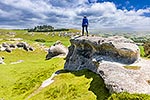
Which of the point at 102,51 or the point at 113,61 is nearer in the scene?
the point at 113,61

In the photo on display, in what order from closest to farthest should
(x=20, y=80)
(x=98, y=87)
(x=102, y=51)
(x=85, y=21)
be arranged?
(x=98, y=87) → (x=102, y=51) → (x=85, y=21) → (x=20, y=80)

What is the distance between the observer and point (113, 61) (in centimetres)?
3675

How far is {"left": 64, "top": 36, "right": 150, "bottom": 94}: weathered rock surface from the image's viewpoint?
28.1 metres

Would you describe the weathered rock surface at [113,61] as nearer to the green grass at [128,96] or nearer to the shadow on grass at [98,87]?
the shadow on grass at [98,87]

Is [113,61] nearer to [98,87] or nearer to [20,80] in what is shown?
[98,87]

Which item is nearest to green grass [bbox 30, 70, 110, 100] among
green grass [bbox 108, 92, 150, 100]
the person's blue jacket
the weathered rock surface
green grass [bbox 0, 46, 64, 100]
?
the weathered rock surface

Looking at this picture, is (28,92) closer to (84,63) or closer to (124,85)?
(84,63)

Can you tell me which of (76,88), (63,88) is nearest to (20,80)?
(63,88)

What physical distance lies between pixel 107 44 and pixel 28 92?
16.0 metres

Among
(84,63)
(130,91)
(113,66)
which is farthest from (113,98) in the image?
(84,63)

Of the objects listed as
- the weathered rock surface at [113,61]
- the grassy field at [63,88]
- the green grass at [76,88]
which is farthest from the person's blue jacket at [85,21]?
the green grass at [76,88]

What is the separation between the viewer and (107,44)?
3891 centimetres

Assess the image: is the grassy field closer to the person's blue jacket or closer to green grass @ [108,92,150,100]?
green grass @ [108,92,150,100]

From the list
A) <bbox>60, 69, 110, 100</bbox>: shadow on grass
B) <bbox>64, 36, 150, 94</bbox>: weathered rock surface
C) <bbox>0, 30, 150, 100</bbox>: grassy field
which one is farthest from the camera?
<bbox>0, 30, 150, 100</bbox>: grassy field
